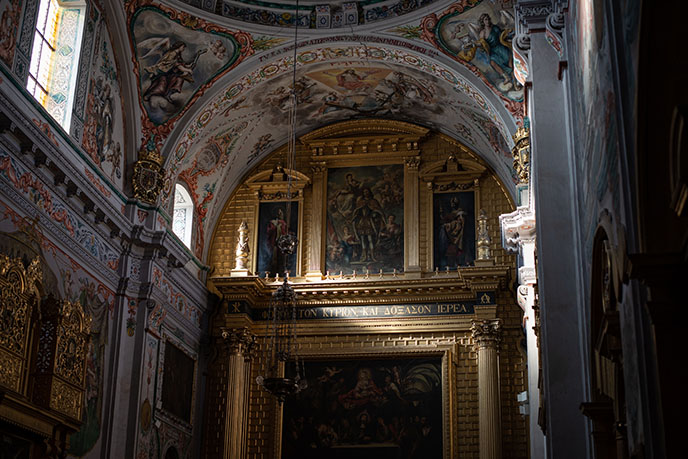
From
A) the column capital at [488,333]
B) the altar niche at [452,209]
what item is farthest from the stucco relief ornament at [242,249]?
the column capital at [488,333]

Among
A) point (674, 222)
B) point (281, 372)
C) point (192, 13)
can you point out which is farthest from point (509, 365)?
point (674, 222)

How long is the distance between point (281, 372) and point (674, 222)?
577 inches

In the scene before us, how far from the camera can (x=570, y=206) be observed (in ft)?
29.1

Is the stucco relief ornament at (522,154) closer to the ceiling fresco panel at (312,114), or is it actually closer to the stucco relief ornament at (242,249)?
the ceiling fresco panel at (312,114)

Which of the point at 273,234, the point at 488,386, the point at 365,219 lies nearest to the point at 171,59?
the point at 273,234

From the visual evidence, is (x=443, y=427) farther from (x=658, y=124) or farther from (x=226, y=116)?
(x=658, y=124)

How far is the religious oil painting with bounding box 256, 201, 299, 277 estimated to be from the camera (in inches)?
777

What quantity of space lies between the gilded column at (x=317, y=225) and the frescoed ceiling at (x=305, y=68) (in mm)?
1796

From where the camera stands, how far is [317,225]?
1981 centimetres

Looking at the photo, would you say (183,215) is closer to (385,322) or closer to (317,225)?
(317,225)

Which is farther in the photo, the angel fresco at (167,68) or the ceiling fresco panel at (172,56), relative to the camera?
the angel fresco at (167,68)

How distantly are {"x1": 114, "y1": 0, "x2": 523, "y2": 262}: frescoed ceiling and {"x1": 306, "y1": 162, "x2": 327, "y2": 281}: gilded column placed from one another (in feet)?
5.89

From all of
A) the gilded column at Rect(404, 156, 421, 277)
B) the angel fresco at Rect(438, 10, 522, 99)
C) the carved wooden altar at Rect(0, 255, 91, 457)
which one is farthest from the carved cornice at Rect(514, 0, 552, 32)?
the gilded column at Rect(404, 156, 421, 277)

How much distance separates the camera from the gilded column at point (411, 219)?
19.0 m
